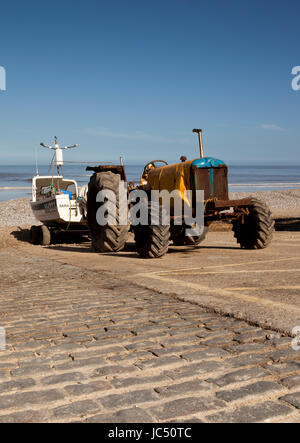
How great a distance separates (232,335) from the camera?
13.4 feet

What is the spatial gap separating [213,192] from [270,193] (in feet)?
70.0

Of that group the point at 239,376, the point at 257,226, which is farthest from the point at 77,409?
the point at 257,226

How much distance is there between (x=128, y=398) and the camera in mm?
2871

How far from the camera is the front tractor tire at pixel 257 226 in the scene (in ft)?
34.7

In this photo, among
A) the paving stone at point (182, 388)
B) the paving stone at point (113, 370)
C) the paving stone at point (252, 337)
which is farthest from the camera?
the paving stone at point (252, 337)

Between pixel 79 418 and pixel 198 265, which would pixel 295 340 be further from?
pixel 198 265

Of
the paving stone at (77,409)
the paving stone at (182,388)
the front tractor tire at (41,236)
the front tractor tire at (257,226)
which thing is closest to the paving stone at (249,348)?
the paving stone at (182,388)

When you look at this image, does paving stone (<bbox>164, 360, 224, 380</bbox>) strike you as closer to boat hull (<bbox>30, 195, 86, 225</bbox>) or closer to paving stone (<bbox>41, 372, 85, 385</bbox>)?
paving stone (<bbox>41, 372, 85, 385</bbox>)

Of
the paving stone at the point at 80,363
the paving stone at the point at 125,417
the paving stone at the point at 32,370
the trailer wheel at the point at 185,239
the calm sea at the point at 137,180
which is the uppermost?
the calm sea at the point at 137,180

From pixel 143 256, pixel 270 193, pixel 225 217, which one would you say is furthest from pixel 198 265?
pixel 270 193

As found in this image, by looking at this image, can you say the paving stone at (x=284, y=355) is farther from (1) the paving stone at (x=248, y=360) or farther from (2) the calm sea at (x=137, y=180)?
(2) the calm sea at (x=137, y=180)

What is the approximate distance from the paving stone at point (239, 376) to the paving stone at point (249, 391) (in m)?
0.10

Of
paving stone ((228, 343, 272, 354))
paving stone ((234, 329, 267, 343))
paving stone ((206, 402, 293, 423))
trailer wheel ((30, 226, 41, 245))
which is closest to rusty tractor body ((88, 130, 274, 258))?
trailer wheel ((30, 226, 41, 245))

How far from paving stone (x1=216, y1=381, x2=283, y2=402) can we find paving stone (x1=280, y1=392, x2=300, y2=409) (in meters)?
0.11
